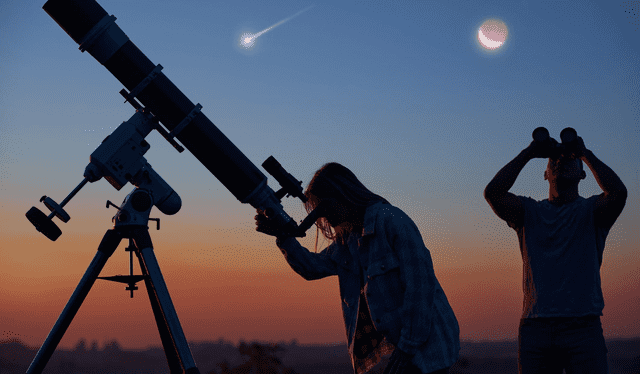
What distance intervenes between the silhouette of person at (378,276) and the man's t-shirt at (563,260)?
85cm

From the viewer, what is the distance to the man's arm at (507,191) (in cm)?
352

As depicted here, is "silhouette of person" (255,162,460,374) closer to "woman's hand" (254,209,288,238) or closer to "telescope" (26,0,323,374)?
"woman's hand" (254,209,288,238)

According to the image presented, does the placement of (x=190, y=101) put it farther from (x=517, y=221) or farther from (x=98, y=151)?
(x=517, y=221)

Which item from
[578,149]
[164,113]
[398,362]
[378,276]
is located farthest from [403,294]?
[164,113]

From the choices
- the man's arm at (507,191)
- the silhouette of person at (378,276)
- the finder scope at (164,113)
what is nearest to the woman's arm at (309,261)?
the silhouette of person at (378,276)

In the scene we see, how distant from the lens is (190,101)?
416 cm

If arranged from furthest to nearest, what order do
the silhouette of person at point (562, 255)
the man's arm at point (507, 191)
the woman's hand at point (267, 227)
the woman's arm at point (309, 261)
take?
the woman's hand at point (267, 227)
the man's arm at point (507, 191)
the woman's arm at point (309, 261)
the silhouette of person at point (562, 255)

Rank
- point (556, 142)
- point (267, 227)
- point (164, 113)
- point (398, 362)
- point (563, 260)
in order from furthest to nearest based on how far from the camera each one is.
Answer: point (164, 113), point (267, 227), point (556, 142), point (563, 260), point (398, 362)

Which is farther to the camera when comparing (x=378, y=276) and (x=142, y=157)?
(x=142, y=157)

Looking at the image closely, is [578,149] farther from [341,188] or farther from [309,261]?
[309,261]

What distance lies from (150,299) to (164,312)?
0.27 meters

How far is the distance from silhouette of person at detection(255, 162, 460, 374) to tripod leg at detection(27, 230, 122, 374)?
115cm

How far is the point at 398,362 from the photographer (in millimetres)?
2535

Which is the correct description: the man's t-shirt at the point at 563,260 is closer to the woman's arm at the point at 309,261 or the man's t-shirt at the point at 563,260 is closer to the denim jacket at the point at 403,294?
the denim jacket at the point at 403,294
